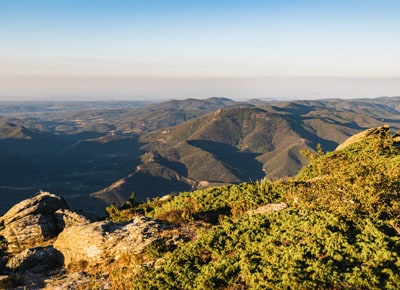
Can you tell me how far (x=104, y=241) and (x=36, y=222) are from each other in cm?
1424

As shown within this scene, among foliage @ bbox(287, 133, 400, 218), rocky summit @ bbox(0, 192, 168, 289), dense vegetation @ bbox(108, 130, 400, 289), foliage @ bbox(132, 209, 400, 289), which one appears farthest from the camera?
foliage @ bbox(287, 133, 400, 218)

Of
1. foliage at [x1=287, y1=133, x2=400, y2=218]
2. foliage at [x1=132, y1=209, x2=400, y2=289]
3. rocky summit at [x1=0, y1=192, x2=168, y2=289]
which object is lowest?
rocky summit at [x1=0, y1=192, x2=168, y2=289]

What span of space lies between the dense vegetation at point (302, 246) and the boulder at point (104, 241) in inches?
68.7

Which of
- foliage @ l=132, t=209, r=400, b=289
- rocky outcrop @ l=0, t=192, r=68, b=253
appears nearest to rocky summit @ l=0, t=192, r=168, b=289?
rocky outcrop @ l=0, t=192, r=68, b=253

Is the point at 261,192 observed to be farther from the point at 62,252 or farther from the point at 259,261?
the point at 62,252

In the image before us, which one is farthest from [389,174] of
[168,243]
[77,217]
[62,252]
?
[77,217]

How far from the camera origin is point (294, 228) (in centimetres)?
1972

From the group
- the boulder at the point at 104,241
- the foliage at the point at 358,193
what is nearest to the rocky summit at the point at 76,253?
the boulder at the point at 104,241

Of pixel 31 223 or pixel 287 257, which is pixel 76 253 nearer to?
pixel 31 223

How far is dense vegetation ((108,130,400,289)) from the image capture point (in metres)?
14.6

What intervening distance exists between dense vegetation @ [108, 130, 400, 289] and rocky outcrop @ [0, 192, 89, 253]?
1340 cm

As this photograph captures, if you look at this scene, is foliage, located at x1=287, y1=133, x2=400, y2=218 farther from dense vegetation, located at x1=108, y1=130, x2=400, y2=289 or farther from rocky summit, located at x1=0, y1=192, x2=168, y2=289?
rocky summit, located at x1=0, y1=192, x2=168, y2=289

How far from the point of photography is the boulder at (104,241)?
22.3 metres

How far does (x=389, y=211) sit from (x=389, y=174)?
9.41ft
